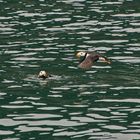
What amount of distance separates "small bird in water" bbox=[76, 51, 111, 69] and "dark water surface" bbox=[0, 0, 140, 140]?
1.16 ft

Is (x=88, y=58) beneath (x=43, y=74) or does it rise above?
above

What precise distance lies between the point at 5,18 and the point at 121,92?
18.5 metres

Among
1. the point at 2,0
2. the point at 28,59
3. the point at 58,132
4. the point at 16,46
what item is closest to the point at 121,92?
the point at 58,132

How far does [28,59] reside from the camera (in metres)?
32.6

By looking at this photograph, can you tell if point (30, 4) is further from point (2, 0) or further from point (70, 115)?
point (70, 115)

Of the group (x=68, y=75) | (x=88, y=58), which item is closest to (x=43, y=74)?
(x=68, y=75)

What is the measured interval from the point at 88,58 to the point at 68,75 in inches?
101

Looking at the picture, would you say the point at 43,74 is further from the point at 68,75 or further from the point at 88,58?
the point at 88,58

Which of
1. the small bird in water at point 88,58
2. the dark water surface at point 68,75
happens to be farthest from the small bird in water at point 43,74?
the small bird in water at point 88,58

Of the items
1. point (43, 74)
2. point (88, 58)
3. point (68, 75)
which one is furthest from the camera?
point (88, 58)

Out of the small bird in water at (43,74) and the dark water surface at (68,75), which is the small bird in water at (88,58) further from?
the small bird in water at (43,74)

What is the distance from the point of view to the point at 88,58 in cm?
3166

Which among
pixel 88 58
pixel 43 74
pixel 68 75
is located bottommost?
pixel 68 75

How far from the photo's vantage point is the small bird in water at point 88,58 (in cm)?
3117
